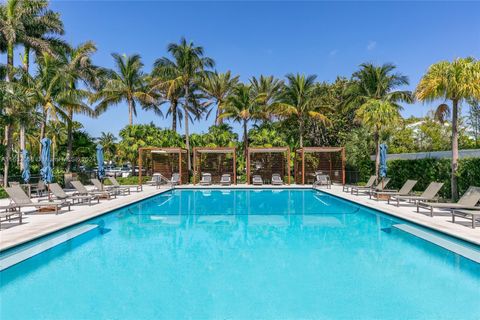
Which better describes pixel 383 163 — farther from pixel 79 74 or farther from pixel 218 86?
pixel 79 74

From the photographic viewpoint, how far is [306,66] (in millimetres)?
25078

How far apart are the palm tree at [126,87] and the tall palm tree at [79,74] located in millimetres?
1602

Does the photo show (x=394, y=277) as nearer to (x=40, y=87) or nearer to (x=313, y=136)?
(x=40, y=87)

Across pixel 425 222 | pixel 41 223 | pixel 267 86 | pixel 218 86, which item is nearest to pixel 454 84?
pixel 425 222

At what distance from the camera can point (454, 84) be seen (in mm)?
10266

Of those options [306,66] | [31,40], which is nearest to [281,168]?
[306,66]

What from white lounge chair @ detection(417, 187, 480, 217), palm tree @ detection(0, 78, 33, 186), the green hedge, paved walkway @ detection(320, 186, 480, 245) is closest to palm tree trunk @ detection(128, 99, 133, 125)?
palm tree @ detection(0, 78, 33, 186)

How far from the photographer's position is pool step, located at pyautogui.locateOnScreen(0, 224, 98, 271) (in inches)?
220

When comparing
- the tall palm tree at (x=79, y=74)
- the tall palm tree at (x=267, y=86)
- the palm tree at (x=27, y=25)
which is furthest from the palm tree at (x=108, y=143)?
the tall palm tree at (x=267, y=86)

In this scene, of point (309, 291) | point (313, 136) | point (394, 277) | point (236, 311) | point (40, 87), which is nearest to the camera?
point (236, 311)

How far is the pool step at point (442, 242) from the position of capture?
583cm

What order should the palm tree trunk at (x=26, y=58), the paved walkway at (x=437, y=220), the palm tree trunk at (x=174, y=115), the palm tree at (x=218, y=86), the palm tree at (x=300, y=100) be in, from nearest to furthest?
the paved walkway at (x=437, y=220) < the palm tree trunk at (x=26, y=58) < the palm tree at (x=300, y=100) < the palm tree at (x=218, y=86) < the palm tree trunk at (x=174, y=115)

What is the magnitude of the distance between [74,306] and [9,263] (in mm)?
2206

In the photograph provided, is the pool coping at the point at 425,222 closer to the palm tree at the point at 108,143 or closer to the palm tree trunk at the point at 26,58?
the palm tree trunk at the point at 26,58
